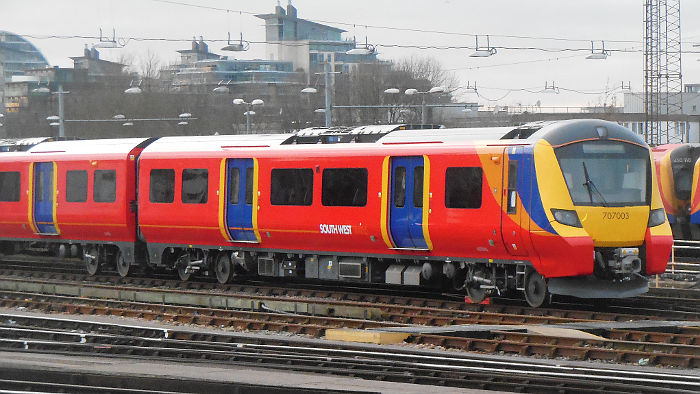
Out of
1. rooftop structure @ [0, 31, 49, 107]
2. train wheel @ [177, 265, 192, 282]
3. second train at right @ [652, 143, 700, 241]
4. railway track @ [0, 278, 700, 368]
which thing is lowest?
train wheel @ [177, 265, 192, 282]

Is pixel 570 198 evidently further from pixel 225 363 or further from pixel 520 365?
pixel 225 363

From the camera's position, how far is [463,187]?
19625mm

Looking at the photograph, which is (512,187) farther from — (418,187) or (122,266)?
(122,266)

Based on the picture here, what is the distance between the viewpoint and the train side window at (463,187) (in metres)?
19.4

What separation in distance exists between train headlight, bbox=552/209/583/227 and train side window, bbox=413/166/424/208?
9.76 feet

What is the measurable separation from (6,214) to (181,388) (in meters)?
18.8

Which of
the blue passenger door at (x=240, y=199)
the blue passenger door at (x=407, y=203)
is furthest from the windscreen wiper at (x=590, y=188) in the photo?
the blue passenger door at (x=240, y=199)

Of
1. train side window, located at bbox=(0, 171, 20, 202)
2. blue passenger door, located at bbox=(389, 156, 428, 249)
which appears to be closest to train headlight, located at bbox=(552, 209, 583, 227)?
blue passenger door, located at bbox=(389, 156, 428, 249)

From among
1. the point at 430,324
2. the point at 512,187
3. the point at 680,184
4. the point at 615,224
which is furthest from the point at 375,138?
the point at 680,184

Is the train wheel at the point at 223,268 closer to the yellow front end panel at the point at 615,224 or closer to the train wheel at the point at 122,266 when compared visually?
the train wheel at the point at 122,266

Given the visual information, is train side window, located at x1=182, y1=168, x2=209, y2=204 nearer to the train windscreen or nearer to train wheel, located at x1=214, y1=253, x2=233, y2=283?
train wheel, located at x1=214, y1=253, x2=233, y2=283

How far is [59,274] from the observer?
2734 cm

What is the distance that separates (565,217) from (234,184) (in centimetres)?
812

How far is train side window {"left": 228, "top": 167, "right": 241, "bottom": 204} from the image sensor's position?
23.6m
